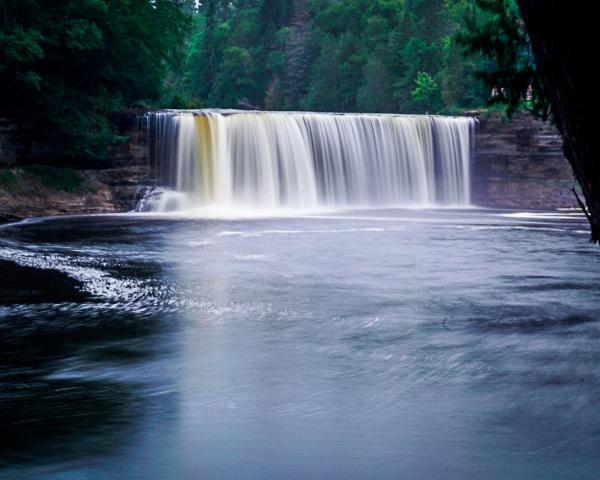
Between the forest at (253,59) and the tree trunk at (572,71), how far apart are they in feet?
5.60

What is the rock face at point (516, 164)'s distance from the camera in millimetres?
43781

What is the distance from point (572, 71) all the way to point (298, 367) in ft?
23.1

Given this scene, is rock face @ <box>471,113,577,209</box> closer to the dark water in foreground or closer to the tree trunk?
the dark water in foreground

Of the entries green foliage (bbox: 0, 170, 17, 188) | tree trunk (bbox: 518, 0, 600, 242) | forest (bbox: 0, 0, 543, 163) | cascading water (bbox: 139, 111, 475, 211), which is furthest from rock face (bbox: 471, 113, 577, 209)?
tree trunk (bbox: 518, 0, 600, 242)

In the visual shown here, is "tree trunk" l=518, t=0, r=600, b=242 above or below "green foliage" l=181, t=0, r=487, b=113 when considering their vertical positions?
below

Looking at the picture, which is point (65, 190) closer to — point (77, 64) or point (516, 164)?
point (77, 64)

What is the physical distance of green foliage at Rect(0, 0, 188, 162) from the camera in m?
33.3

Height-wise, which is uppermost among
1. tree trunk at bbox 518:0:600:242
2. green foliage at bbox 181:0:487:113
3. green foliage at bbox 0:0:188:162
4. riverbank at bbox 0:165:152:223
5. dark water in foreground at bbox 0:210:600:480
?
green foliage at bbox 181:0:487:113

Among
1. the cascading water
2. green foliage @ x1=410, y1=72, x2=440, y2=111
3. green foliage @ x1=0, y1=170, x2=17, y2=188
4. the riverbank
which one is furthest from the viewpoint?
green foliage @ x1=410, y1=72, x2=440, y2=111

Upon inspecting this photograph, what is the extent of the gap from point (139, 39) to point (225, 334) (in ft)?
95.7

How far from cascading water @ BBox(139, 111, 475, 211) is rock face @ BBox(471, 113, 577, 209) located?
0.75 m

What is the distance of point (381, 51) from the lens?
3051 inches

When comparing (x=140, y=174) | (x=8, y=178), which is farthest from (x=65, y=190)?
(x=140, y=174)

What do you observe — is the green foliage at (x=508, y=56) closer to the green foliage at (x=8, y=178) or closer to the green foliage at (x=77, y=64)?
the green foliage at (x=77, y=64)
